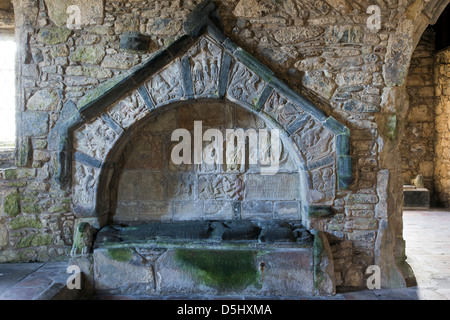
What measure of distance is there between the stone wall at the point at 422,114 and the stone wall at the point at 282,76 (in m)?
4.61

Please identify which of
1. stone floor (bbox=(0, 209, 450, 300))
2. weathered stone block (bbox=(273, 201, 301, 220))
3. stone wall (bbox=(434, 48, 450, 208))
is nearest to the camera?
stone floor (bbox=(0, 209, 450, 300))

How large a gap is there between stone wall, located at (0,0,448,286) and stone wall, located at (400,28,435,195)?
461cm

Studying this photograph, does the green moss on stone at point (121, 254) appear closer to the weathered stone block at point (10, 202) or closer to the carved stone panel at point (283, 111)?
the weathered stone block at point (10, 202)

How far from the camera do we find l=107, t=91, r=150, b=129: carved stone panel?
322 centimetres

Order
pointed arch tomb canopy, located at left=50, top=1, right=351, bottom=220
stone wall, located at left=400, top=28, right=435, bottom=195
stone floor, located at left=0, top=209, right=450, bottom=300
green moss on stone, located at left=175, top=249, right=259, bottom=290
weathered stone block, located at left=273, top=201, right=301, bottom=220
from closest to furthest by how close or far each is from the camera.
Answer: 1. stone floor, located at left=0, top=209, right=450, bottom=300
2. green moss on stone, located at left=175, top=249, right=259, bottom=290
3. pointed arch tomb canopy, located at left=50, top=1, right=351, bottom=220
4. weathered stone block, located at left=273, top=201, right=301, bottom=220
5. stone wall, located at left=400, top=28, right=435, bottom=195

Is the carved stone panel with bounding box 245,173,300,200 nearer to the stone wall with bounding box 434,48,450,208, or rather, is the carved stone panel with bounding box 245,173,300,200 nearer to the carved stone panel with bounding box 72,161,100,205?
the carved stone panel with bounding box 72,161,100,205

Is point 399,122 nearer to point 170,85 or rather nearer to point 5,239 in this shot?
point 170,85

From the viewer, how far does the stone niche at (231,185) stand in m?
3.03

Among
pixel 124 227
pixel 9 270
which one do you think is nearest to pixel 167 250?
pixel 124 227

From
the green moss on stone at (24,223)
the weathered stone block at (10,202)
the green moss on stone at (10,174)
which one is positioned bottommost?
the green moss on stone at (24,223)

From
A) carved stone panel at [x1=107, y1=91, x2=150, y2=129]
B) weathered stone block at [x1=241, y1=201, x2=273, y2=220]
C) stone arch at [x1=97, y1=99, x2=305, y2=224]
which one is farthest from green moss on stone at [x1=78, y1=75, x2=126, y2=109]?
weathered stone block at [x1=241, y1=201, x2=273, y2=220]

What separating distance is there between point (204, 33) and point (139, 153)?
1499 millimetres

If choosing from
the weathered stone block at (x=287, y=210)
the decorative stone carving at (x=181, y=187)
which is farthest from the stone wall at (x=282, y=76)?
the decorative stone carving at (x=181, y=187)

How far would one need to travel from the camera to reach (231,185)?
3.57 m
